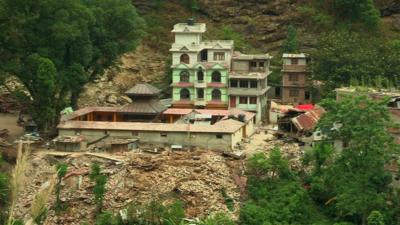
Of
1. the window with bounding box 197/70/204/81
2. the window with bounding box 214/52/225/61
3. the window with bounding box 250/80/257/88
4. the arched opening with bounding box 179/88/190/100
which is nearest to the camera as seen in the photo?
the window with bounding box 250/80/257/88

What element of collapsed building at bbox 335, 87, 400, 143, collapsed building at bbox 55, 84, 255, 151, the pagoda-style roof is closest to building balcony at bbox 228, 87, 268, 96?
collapsed building at bbox 55, 84, 255, 151

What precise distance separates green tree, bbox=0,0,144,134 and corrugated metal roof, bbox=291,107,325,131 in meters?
9.73

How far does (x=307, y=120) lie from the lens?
29.7 metres

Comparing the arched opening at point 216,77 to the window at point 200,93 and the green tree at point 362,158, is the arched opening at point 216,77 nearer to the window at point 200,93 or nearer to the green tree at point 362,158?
the window at point 200,93

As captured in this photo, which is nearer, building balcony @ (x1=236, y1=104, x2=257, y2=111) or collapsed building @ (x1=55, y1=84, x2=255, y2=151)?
collapsed building @ (x1=55, y1=84, x2=255, y2=151)

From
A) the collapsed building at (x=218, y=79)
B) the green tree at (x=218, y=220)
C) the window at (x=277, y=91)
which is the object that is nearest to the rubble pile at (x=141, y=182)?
the green tree at (x=218, y=220)

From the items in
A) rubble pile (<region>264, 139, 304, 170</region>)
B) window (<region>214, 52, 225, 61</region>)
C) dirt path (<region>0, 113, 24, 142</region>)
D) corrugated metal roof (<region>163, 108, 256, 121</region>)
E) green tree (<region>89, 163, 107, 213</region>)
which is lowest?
green tree (<region>89, 163, 107, 213</region>)

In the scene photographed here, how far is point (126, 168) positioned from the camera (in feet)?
81.3

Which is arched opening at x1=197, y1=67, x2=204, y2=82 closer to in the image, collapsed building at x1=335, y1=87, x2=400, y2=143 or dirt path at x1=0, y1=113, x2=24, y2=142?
collapsed building at x1=335, y1=87, x2=400, y2=143

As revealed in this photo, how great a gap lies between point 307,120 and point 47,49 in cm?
1178

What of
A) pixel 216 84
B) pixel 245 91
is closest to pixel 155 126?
pixel 216 84

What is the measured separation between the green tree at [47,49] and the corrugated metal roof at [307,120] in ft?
31.9

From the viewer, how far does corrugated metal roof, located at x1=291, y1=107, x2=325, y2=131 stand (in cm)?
2917

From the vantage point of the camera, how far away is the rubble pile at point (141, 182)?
23000 millimetres
